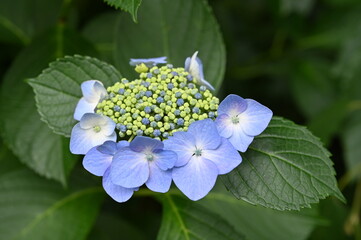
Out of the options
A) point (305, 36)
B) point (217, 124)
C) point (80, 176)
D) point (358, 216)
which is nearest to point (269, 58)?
point (305, 36)

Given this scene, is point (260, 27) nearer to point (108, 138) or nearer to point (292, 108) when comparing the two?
point (292, 108)

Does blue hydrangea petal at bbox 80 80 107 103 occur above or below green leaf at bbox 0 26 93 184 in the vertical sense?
above

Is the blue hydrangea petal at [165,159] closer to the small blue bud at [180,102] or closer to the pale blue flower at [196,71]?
the small blue bud at [180,102]

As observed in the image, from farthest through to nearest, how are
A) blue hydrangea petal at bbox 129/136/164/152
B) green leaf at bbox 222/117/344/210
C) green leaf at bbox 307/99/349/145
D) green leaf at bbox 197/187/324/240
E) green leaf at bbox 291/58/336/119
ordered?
1. green leaf at bbox 291/58/336/119
2. green leaf at bbox 307/99/349/145
3. green leaf at bbox 197/187/324/240
4. green leaf at bbox 222/117/344/210
5. blue hydrangea petal at bbox 129/136/164/152

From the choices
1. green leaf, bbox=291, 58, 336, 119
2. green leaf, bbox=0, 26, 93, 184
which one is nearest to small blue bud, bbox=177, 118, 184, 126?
green leaf, bbox=0, 26, 93, 184

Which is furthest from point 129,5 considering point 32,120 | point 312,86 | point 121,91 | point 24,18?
point 312,86

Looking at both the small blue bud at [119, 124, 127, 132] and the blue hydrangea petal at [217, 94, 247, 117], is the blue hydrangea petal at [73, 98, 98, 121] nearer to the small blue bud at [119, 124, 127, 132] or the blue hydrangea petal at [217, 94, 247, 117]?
the small blue bud at [119, 124, 127, 132]

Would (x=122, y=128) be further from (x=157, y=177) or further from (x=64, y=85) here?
(x=64, y=85)
